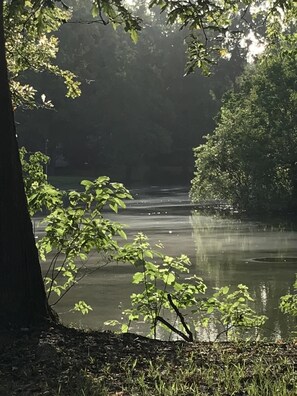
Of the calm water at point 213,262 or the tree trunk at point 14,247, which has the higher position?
the tree trunk at point 14,247

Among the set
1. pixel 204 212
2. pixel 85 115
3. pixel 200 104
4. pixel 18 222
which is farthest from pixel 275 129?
pixel 200 104

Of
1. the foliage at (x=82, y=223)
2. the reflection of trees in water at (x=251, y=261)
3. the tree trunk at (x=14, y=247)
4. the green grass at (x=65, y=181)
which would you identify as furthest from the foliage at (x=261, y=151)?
the tree trunk at (x=14, y=247)

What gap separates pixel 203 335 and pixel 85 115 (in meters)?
74.0

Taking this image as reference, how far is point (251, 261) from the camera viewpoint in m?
24.7

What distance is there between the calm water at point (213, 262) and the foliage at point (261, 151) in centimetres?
386

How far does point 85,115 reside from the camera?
285ft

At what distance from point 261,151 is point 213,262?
869 inches

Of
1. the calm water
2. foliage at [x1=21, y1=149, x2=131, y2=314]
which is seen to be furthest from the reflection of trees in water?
foliage at [x1=21, y1=149, x2=131, y2=314]

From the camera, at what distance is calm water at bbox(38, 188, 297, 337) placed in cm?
1677

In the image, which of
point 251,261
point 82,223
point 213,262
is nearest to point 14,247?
point 82,223

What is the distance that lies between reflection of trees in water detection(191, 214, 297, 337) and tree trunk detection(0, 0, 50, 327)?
6986mm

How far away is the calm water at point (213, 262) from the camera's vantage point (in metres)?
16.8

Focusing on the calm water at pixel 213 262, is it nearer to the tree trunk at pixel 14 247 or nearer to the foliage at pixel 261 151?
the tree trunk at pixel 14 247

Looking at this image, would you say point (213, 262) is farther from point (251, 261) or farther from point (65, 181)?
point (65, 181)
